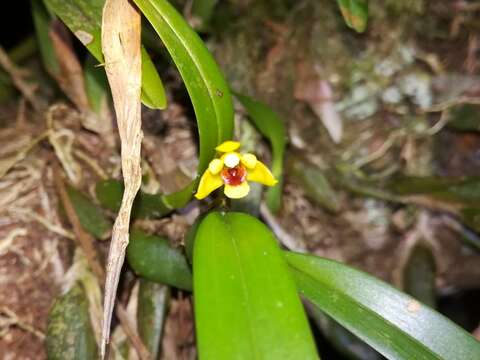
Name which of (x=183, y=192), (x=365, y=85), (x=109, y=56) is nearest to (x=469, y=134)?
(x=365, y=85)

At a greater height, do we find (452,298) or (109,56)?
(109,56)

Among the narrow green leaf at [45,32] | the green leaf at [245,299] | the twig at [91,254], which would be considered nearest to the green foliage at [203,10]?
the narrow green leaf at [45,32]

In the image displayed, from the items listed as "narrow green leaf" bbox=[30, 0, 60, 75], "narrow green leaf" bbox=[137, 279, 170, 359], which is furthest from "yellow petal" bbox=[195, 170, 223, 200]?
"narrow green leaf" bbox=[30, 0, 60, 75]

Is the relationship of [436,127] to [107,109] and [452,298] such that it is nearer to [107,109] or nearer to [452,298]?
[452,298]

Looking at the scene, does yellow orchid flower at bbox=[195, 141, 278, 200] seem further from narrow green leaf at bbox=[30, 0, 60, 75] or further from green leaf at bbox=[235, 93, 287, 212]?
narrow green leaf at bbox=[30, 0, 60, 75]

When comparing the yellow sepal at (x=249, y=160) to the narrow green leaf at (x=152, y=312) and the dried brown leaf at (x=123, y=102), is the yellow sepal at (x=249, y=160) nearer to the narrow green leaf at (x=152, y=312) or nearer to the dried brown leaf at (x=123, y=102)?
the dried brown leaf at (x=123, y=102)

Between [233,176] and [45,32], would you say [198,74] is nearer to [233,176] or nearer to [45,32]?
[233,176]

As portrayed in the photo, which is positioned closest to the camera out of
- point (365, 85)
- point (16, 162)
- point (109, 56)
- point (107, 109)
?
point (109, 56)
